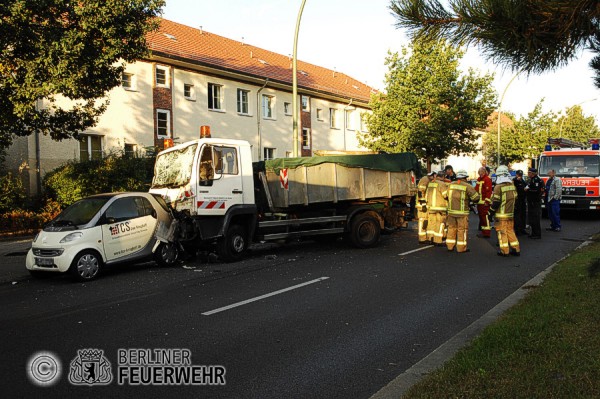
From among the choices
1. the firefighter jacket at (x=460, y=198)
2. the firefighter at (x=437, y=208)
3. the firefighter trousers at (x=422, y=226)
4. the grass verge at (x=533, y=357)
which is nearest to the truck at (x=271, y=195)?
the firefighter trousers at (x=422, y=226)

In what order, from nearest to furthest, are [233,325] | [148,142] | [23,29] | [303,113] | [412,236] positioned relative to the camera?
[233,325] → [23,29] → [412,236] → [148,142] → [303,113]

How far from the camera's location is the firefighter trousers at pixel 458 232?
11.0 m

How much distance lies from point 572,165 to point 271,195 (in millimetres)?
13272

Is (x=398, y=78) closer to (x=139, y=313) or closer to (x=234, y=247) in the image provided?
(x=234, y=247)

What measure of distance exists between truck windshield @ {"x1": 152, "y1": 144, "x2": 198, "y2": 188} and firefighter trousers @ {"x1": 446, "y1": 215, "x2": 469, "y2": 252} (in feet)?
18.8

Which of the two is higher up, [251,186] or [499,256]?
[251,186]

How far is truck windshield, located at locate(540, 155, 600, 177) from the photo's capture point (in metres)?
18.6

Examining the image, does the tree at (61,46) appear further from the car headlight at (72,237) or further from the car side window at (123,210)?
the car headlight at (72,237)

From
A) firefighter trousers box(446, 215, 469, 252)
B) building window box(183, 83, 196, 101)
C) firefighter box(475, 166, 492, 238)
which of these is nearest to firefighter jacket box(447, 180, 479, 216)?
firefighter trousers box(446, 215, 469, 252)

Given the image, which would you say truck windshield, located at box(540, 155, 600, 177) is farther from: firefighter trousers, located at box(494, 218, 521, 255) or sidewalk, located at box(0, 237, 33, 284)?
sidewalk, located at box(0, 237, 33, 284)

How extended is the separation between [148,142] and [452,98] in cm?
1536

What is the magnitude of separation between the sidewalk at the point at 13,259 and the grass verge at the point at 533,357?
8301mm

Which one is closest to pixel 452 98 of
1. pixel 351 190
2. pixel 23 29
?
pixel 351 190

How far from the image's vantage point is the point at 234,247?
10.6 m
